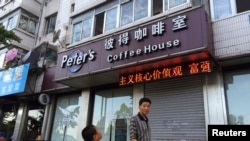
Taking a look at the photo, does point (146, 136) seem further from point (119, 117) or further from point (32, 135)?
point (32, 135)

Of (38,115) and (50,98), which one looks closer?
(50,98)

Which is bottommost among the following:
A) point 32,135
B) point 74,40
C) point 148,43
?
point 32,135

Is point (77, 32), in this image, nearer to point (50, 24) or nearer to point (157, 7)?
point (157, 7)

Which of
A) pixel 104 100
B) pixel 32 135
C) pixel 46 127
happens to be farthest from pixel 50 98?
pixel 104 100

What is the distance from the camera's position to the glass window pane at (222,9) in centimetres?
746

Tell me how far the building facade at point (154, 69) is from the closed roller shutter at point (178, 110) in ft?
0.09

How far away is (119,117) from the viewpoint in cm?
925

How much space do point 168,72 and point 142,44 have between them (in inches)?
48.0

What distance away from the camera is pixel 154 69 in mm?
7926

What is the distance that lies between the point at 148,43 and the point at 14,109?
9.78 m

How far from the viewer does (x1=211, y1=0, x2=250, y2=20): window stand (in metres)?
7.25

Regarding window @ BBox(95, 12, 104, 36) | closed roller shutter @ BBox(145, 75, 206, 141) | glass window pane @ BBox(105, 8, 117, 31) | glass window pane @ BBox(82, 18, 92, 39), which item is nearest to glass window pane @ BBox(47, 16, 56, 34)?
glass window pane @ BBox(82, 18, 92, 39)

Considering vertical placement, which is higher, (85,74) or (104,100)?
(85,74)

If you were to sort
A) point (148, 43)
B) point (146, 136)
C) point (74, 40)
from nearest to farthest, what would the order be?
1. point (146, 136)
2. point (148, 43)
3. point (74, 40)
